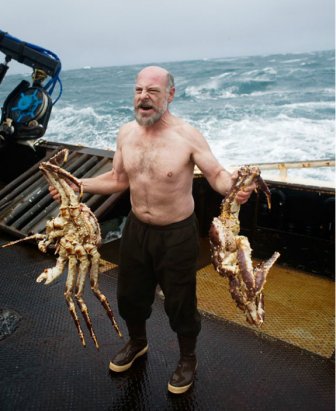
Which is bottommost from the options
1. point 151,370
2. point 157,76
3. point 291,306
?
point 291,306

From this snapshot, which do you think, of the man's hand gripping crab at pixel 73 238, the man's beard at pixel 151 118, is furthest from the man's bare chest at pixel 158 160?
the man's hand gripping crab at pixel 73 238

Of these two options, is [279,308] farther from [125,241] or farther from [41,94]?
[41,94]

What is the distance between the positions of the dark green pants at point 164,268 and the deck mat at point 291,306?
3.50 ft

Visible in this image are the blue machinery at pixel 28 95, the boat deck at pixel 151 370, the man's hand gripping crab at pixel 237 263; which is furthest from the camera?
the blue machinery at pixel 28 95

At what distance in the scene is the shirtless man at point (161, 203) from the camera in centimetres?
245

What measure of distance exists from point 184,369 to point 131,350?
0.43 meters

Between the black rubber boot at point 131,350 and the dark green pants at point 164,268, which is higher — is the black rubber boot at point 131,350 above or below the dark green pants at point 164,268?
below

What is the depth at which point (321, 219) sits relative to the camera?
4.68 m

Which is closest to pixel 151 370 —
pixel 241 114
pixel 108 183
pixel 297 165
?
pixel 108 183

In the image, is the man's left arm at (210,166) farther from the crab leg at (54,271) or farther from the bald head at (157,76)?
the crab leg at (54,271)

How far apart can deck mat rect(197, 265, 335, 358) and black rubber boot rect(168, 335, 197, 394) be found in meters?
0.85

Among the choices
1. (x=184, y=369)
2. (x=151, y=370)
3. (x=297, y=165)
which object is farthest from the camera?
(x=297, y=165)

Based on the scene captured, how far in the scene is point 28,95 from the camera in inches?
280

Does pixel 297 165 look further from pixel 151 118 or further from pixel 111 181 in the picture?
pixel 151 118
